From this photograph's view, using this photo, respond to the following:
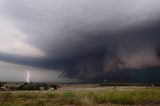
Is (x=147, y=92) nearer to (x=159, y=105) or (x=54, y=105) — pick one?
(x=159, y=105)

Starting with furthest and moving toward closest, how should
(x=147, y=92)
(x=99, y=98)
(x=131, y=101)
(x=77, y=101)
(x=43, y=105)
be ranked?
(x=147, y=92) < (x=99, y=98) < (x=131, y=101) < (x=77, y=101) < (x=43, y=105)

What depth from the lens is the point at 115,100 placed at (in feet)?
138

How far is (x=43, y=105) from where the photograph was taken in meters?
35.4

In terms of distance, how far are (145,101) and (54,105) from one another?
14571 millimetres

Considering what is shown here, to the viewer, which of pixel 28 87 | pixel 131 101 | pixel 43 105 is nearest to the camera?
pixel 43 105

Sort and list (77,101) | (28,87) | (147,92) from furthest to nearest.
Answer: (28,87) → (147,92) → (77,101)

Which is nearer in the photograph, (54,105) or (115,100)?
(54,105)

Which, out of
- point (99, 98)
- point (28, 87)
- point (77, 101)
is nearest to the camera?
point (77, 101)

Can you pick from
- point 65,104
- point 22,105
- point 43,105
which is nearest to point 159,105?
point 65,104

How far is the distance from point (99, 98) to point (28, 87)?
57057 millimetres

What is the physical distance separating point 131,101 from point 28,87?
61.8 m

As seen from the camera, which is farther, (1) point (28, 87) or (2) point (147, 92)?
(1) point (28, 87)

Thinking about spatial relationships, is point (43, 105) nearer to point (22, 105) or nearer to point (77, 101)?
point (22, 105)

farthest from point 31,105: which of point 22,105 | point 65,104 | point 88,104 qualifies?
point 88,104
